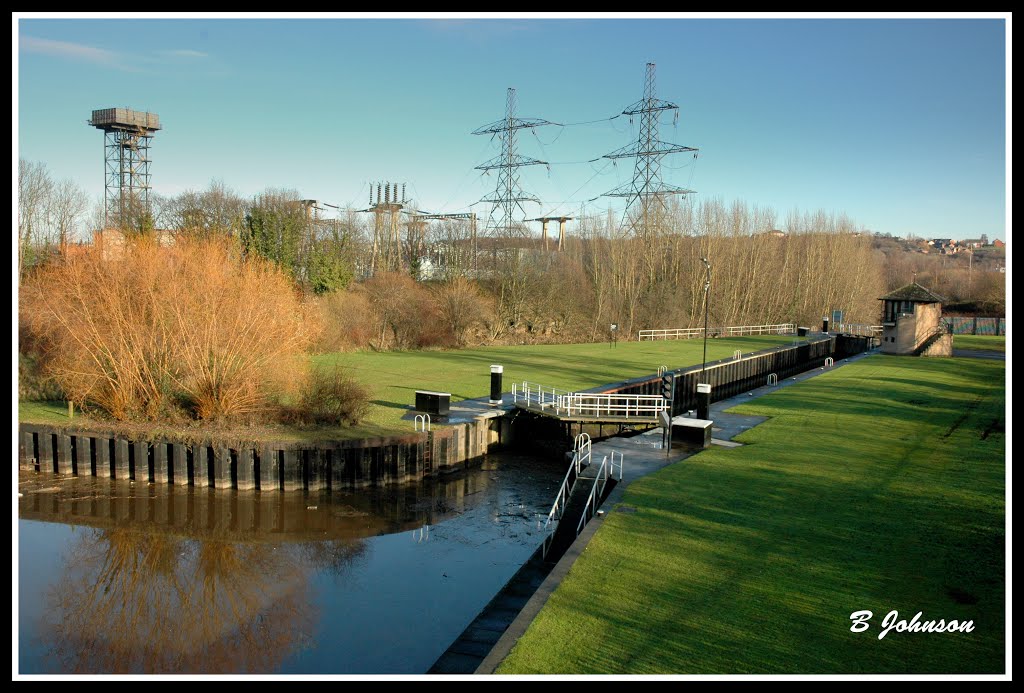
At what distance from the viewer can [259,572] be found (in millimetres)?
16469

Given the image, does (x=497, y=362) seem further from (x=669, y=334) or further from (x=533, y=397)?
(x=669, y=334)

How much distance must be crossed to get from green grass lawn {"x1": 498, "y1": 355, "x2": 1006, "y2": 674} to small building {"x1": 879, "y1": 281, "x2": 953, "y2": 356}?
32324mm

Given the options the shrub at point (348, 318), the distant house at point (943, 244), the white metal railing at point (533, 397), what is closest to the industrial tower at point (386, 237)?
the shrub at point (348, 318)

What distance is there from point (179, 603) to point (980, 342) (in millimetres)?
66347

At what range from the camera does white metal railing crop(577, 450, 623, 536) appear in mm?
16859

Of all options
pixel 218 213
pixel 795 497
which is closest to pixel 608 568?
pixel 795 497

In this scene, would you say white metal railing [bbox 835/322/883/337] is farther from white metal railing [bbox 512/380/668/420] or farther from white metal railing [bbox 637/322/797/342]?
white metal railing [bbox 512/380/668/420]

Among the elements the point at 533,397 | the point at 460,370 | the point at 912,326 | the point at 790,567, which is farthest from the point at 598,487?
the point at 912,326

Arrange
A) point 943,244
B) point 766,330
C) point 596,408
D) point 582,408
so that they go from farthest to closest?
1. point 943,244
2. point 766,330
3. point 582,408
4. point 596,408

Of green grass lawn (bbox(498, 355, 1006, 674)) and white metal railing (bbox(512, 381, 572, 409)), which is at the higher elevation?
white metal railing (bbox(512, 381, 572, 409))

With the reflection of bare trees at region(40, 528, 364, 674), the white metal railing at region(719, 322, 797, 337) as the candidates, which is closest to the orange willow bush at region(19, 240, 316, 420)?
the reflection of bare trees at region(40, 528, 364, 674)

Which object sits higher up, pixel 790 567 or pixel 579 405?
pixel 579 405

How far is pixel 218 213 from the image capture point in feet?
178

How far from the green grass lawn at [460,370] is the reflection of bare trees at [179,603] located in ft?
17.2
